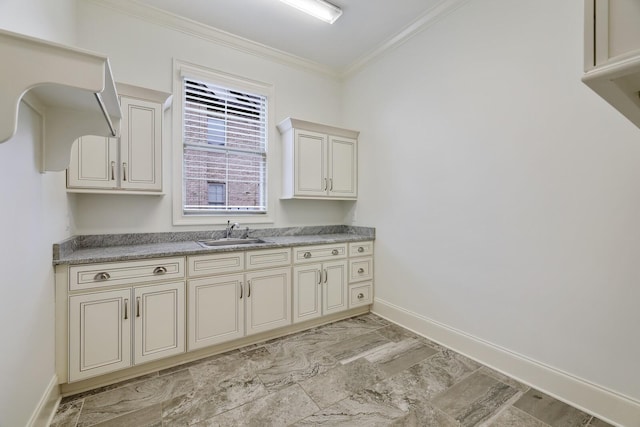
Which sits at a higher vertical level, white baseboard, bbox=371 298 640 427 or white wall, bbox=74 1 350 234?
white wall, bbox=74 1 350 234

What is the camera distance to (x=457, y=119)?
2.50m

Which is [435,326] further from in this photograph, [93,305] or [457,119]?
[93,305]

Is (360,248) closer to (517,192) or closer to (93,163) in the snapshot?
(517,192)

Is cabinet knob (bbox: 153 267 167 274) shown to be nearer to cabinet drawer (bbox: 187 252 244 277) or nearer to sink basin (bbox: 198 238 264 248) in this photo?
cabinet drawer (bbox: 187 252 244 277)

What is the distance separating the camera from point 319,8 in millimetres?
2574

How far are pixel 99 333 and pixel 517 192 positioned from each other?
318 centimetres

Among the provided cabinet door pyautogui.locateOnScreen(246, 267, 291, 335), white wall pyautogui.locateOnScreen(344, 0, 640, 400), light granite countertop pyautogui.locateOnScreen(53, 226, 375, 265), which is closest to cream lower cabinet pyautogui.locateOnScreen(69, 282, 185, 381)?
light granite countertop pyautogui.locateOnScreen(53, 226, 375, 265)

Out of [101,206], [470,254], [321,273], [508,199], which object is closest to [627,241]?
[508,199]

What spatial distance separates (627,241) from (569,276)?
0.37 metres

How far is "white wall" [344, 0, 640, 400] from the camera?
1.70 meters

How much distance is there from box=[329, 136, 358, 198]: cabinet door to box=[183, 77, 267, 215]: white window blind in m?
0.82

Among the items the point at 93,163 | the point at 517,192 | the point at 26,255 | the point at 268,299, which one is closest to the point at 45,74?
the point at 26,255

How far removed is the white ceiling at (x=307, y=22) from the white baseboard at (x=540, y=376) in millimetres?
2978

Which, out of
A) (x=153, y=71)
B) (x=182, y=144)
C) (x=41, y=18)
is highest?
(x=153, y=71)
